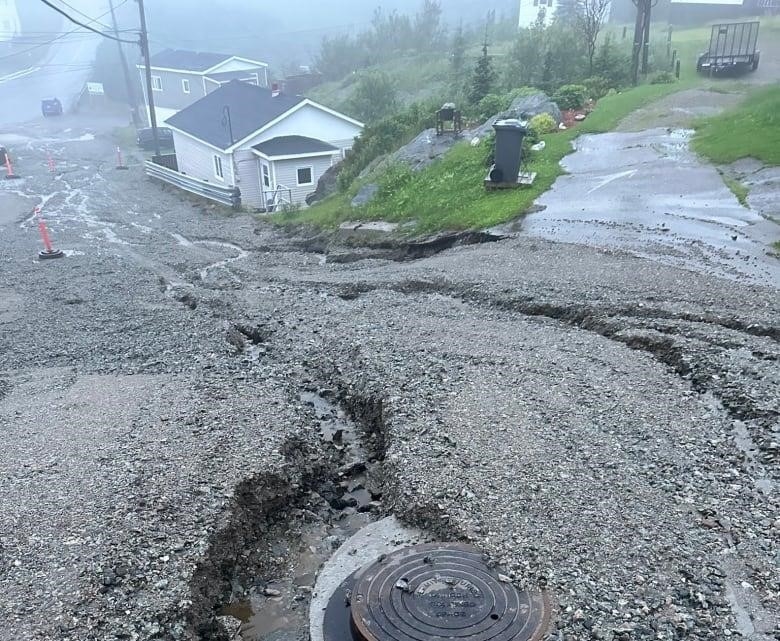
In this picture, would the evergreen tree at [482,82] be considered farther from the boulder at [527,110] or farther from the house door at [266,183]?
the house door at [266,183]

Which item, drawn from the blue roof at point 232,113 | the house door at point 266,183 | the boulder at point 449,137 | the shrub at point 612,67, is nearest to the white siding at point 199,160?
the blue roof at point 232,113

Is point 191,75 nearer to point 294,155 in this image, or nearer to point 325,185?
point 294,155

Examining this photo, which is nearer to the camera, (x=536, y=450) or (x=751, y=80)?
(x=536, y=450)

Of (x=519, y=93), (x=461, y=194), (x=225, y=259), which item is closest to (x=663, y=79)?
(x=519, y=93)

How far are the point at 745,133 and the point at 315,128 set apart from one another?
19220 mm

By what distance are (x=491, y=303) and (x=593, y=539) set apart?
641 centimetres

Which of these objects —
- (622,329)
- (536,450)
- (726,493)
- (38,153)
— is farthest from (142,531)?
(38,153)

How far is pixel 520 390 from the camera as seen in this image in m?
8.12

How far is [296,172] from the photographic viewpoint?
2869 cm

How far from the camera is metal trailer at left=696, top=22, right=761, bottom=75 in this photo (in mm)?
28875

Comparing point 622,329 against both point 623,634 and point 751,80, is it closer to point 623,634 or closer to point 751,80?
point 623,634

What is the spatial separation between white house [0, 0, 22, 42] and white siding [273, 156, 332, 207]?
83.8 metres

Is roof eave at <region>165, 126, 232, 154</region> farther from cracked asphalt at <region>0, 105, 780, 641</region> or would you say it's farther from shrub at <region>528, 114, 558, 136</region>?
cracked asphalt at <region>0, 105, 780, 641</region>

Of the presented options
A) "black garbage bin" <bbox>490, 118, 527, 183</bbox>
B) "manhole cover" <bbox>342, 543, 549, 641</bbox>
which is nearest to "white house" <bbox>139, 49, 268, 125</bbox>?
"black garbage bin" <bbox>490, 118, 527, 183</bbox>
